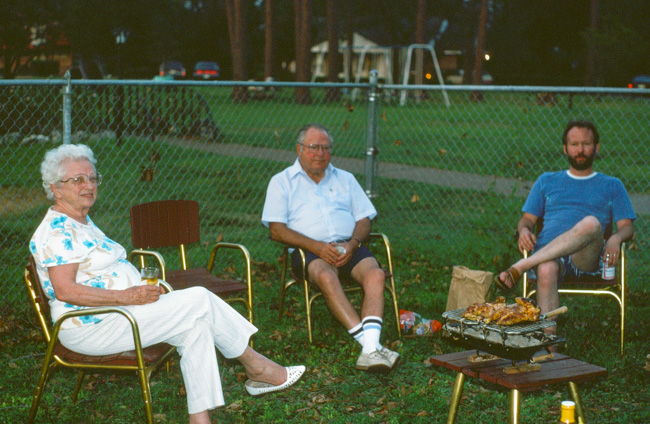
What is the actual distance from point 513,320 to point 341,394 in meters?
1.47

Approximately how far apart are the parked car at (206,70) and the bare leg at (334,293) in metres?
45.0

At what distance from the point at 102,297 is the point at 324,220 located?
2.10 metres

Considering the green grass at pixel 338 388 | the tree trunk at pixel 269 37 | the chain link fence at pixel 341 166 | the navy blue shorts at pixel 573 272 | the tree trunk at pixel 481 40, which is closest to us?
the green grass at pixel 338 388

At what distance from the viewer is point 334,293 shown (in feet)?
15.4

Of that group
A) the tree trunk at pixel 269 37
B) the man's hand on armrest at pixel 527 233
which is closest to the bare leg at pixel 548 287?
the man's hand on armrest at pixel 527 233

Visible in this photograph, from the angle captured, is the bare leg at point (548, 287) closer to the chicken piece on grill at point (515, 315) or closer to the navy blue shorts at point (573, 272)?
the navy blue shorts at point (573, 272)

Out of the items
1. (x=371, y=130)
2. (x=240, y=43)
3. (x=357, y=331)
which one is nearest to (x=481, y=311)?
(x=357, y=331)

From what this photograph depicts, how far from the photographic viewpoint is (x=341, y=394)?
166 inches

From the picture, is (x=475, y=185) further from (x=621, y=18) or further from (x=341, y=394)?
(x=621, y=18)

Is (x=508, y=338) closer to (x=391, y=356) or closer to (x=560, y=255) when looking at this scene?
(x=391, y=356)

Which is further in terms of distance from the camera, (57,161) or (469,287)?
(469,287)

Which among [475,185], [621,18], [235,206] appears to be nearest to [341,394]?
[235,206]

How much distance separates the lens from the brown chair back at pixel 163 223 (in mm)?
4602

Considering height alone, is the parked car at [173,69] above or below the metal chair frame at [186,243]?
above
